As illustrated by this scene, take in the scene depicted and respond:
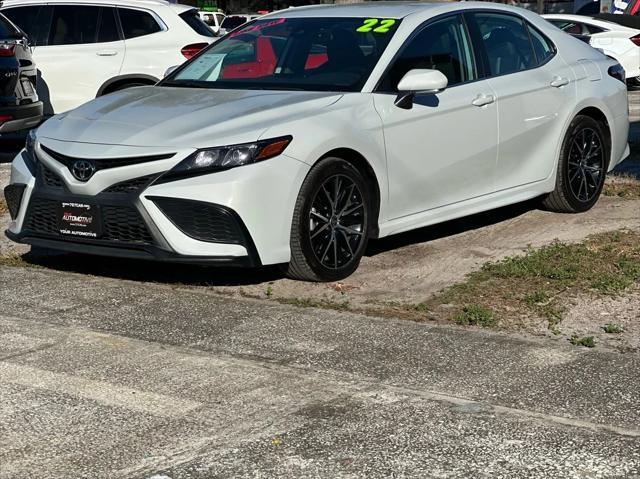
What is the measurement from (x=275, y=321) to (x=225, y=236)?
1.99 ft

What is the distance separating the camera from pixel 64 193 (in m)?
6.82

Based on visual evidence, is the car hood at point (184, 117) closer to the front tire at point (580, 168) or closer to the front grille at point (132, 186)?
the front grille at point (132, 186)

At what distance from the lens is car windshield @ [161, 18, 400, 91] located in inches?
294

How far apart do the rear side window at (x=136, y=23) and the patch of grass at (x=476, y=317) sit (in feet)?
27.1

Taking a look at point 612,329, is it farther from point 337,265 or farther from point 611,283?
point 337,265

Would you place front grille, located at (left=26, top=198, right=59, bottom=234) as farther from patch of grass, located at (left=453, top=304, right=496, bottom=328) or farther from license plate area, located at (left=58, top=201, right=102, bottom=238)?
patch of grass, located at (left=453, top=304, right=496, bottom=328)

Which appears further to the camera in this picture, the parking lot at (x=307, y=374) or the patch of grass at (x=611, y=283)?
the patch of grass at (x=611, y=283)

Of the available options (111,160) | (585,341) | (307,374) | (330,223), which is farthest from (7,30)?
(585,341)

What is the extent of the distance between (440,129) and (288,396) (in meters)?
A: 3.03

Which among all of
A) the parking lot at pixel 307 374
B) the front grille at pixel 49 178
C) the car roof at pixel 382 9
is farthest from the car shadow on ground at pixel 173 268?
the car roof at pixel 382 9

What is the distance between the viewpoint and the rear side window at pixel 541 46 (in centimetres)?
870

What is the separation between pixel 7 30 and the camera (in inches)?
480

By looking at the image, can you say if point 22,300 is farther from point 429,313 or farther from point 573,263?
point 573,263

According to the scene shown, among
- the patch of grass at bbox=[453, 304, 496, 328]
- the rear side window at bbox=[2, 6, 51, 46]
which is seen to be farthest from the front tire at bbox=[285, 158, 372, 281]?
the rear side window at bbox=[2, 6, 51, 46]
